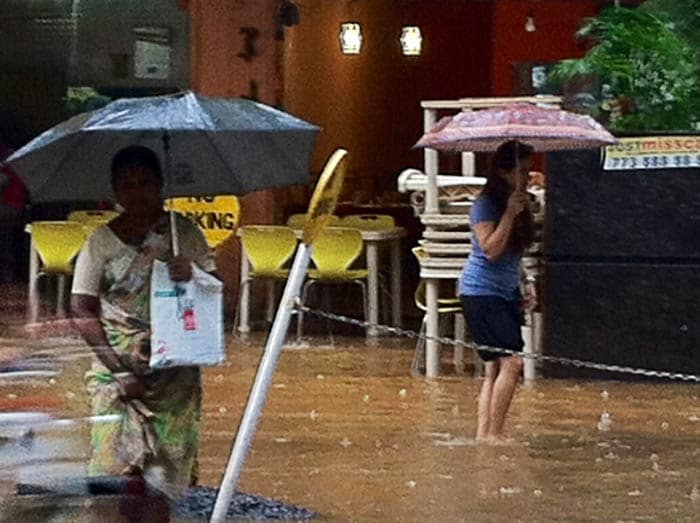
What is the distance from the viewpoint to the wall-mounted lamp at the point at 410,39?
22359 mm

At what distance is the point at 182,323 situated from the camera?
758 centimetres

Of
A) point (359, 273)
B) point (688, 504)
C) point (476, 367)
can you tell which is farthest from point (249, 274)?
point (688, 504)

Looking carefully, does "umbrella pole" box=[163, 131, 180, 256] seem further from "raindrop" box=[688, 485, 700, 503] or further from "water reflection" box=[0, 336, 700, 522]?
"raindrop" box=[688, 485, 700, 503]

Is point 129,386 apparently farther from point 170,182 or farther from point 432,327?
point 432,327

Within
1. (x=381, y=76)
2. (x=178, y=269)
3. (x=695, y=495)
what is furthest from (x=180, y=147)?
(x=381, y=76)

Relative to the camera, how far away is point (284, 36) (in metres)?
19.9

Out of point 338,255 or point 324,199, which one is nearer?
point 324,199

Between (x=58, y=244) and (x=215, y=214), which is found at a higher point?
(x=215, y=214)

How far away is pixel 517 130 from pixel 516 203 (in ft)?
2.91

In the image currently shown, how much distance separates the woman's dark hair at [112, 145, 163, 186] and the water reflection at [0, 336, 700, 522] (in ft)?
3.00

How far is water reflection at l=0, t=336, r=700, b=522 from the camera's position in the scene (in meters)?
9.48

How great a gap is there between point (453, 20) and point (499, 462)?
13.2 metres

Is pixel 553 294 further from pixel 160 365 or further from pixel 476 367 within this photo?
pixel 160 365

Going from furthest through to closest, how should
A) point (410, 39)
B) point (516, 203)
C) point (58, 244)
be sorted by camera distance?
point (410, 39) → point (58, 244) → point (516, 203)
